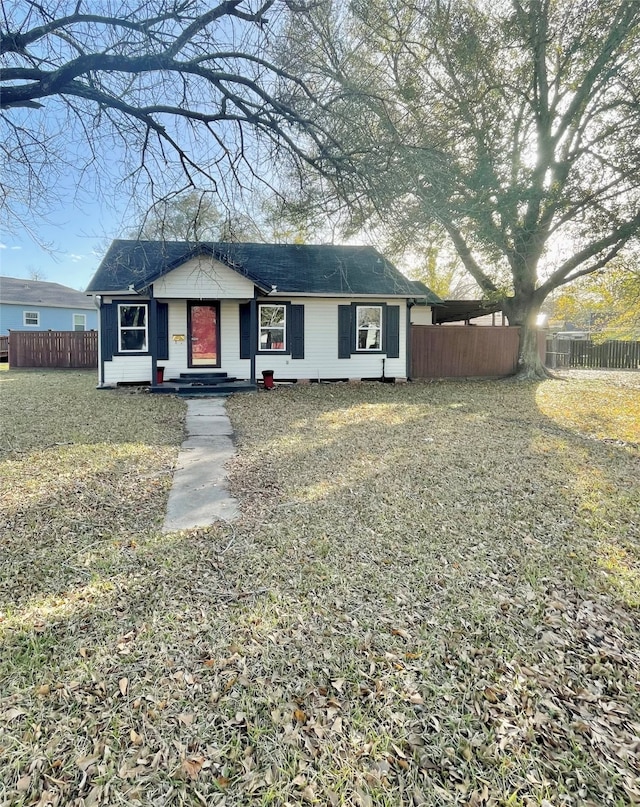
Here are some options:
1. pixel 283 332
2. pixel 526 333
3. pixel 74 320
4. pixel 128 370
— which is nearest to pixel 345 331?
pixel 283 332

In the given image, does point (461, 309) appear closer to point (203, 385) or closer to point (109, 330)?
point (203, 385)

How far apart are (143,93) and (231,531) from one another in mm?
4526

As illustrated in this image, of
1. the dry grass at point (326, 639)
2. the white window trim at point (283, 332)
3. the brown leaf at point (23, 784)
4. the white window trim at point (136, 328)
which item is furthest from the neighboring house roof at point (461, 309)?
the brown leaf at point (23, 784)

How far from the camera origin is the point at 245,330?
12820 millimetres

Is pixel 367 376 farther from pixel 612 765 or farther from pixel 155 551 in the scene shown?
pixel 612 765

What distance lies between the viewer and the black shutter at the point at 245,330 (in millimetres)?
12656

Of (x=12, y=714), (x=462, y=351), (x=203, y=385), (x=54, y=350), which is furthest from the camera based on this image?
(x=54, y=350)

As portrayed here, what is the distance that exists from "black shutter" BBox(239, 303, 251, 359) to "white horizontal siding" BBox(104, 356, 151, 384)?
2.56 meters

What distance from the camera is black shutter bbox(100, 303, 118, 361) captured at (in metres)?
12.2

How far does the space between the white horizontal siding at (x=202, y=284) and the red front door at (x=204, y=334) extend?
4.11 ft

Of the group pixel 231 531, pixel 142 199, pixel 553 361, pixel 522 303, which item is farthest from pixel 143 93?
pixel 553 361

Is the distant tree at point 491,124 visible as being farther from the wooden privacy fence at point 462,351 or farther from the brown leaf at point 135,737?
the brown leaf at point 135,737

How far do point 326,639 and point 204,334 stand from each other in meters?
11.2

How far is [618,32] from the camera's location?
29.0 feet
